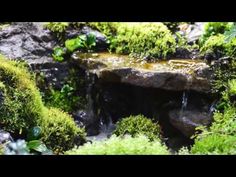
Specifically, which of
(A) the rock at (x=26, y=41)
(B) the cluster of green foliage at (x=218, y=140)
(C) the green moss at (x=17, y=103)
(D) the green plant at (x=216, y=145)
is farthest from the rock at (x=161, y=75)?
(D) the green plant at (x=216, y=145)

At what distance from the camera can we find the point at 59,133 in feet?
18.7

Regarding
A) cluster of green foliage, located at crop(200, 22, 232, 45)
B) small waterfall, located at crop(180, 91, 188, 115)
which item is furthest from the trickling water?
cluster of green foliage, located at crop(200, 22, 232, 45)

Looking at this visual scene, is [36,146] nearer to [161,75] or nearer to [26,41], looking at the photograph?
[161,75]

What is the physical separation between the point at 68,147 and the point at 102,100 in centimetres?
174

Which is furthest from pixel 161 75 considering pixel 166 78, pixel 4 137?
pixel 4 137

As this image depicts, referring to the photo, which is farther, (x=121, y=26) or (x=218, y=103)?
(x=121, y=26)

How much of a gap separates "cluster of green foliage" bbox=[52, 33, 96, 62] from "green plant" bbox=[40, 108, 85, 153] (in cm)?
191

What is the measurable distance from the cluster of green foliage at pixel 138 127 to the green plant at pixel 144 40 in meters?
1.44

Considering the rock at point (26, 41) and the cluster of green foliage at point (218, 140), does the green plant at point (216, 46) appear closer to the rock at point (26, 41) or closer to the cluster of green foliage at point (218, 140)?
the cluster of green foliage at point (218, 140)

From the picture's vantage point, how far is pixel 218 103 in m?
6.69

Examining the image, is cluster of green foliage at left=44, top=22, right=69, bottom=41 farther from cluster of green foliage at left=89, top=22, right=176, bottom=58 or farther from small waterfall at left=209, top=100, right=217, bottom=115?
small waterfall at left=209, top=100, right=217, bottom=115
